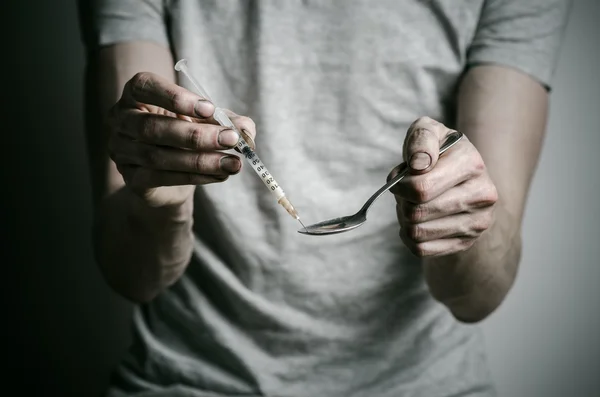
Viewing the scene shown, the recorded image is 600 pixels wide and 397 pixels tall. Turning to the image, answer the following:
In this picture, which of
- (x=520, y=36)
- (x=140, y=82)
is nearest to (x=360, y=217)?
(x=140, y=82)

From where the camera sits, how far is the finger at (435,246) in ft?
2.18

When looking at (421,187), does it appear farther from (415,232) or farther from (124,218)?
(124,218)

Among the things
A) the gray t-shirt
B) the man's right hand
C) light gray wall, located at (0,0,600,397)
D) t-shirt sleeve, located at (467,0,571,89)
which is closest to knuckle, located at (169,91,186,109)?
the man's right hand

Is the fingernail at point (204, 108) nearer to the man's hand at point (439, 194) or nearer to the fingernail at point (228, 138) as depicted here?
the fingernail at point (228, 138)

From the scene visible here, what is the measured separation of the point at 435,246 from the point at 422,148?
0.12 m

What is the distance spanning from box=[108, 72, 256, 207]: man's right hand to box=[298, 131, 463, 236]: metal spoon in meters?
0.12

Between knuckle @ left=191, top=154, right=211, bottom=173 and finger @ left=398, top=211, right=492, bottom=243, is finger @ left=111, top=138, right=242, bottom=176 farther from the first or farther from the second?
finger @ left=398, top=211, right=492, bottom=243

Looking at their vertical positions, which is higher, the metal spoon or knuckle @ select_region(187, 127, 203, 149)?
knuckle @ select_region(187, 127, 203, 149)

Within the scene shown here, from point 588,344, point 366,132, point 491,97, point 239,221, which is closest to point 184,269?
point 239,221

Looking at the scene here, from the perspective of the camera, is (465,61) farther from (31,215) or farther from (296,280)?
(31,215)

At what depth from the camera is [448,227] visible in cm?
67

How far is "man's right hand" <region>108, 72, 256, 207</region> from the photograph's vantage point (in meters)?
0.62

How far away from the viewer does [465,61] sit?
3.22 feet

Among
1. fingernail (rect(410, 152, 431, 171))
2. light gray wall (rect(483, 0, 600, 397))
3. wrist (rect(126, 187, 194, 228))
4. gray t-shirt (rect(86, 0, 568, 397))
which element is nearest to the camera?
fingernail (rect(410, 152, 431, 171))
